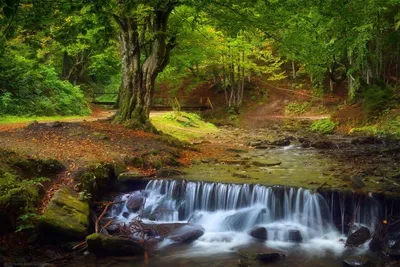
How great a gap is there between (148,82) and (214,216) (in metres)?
8.35

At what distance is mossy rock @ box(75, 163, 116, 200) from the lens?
1073 centimetres

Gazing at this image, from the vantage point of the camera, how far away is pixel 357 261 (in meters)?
7.93

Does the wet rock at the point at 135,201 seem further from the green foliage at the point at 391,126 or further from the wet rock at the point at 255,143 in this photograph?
the green foliage at the point at 391,126

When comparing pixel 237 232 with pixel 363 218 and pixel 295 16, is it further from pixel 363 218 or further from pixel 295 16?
pixel 295 16

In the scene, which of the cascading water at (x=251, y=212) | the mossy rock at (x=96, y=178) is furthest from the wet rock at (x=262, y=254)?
the mossy rock at (x=96, y=178)

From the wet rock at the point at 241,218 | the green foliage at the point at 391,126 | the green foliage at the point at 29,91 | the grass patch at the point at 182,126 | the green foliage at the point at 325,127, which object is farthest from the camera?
the green foliage at the point at 325,127

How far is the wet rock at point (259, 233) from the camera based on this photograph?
9.73 metres

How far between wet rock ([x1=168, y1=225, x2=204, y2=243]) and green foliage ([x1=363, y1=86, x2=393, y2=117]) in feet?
52.3

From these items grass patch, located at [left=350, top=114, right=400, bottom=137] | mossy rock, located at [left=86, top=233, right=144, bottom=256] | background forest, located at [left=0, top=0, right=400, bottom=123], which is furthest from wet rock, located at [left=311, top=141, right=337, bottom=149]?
mossy rock, located at [left=86, top=233, right=144, bottom=256]

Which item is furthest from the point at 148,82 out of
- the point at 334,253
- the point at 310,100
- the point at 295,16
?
the point at 310,100

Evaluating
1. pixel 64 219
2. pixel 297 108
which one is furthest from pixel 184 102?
pixel 64 219

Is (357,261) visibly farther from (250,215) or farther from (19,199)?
(19,199)

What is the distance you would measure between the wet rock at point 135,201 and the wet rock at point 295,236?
4.06 metres

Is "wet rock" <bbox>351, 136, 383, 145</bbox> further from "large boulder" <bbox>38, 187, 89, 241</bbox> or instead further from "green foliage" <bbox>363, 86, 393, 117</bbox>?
"large boulder" <bbox>38, 187, 89, 241</bbox>
